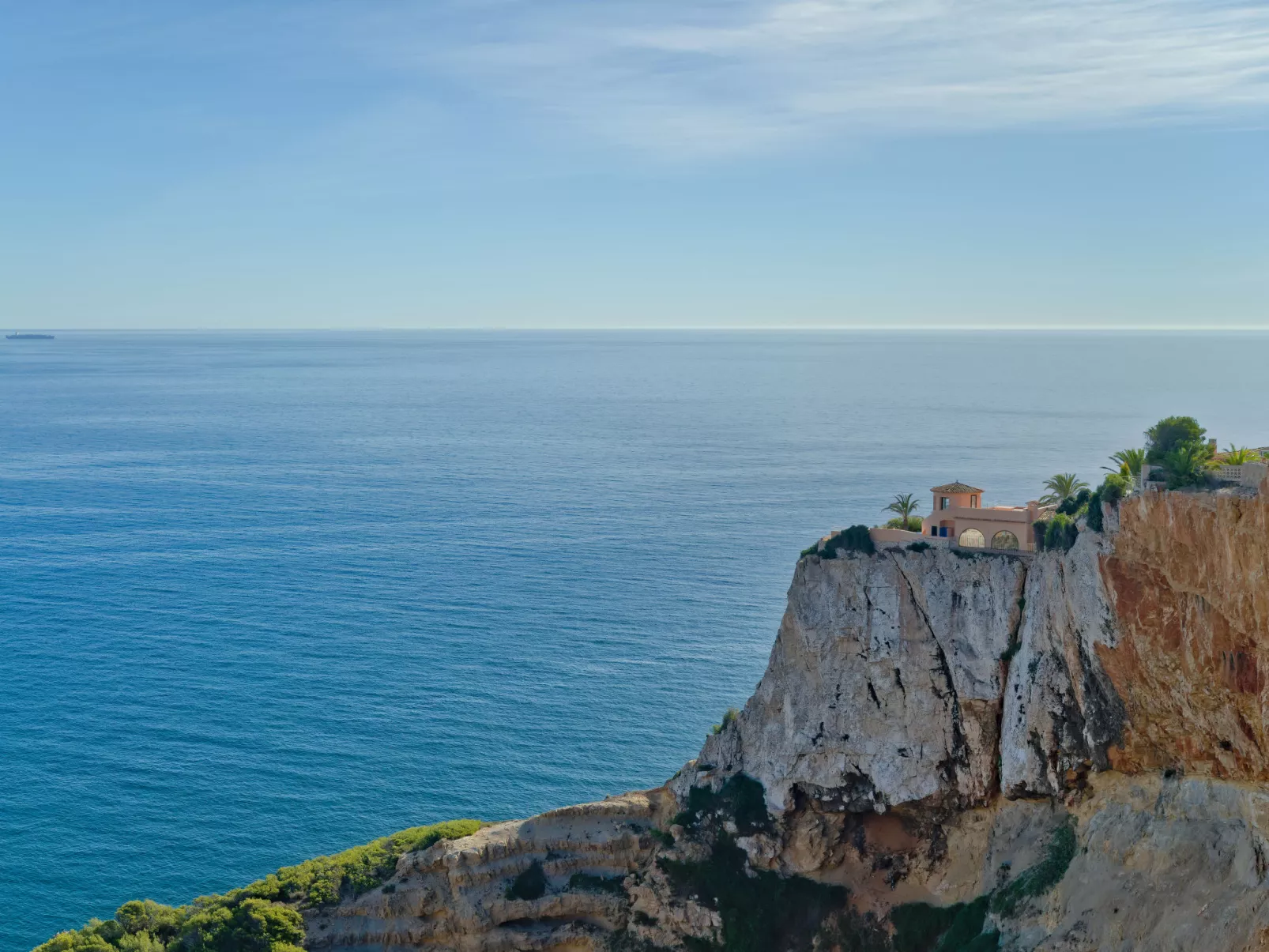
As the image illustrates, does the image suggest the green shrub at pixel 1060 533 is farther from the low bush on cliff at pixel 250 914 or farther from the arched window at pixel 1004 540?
the low bush on cliff at pixel 250 914

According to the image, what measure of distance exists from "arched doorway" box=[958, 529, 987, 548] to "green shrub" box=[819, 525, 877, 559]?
410cm

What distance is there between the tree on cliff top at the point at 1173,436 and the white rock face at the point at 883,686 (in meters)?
8.02

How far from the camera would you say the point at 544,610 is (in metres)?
106

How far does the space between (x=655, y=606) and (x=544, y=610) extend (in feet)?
31.3

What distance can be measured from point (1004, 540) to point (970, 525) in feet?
6.29

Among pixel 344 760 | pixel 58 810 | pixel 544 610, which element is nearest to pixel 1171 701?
pixel 344 760

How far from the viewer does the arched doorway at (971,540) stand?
2242 inches

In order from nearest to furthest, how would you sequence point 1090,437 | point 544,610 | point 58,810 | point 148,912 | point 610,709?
point 148,912 → point 58,810 → point 610,709 → point 544,610 → point 1090,437

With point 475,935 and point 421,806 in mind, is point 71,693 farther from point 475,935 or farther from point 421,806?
point 475,935

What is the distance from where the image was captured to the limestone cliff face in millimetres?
42000

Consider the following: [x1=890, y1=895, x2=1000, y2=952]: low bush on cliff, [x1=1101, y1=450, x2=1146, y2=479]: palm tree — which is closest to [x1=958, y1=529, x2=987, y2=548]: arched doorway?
[x1=1101, y1=450, x2=1146, y2=479]: palm tree

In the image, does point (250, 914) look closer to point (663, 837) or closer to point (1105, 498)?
point (663, 837)

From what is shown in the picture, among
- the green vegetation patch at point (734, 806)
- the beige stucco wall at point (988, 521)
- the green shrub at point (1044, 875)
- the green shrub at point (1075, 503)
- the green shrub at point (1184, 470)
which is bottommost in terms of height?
the green vegetation patch at point (734, 806)

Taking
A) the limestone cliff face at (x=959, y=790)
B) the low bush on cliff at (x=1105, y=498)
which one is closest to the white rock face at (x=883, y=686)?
the limestone cliff face at (x=959, y=790)
